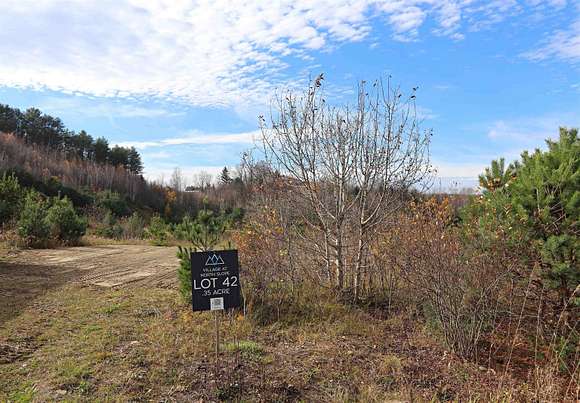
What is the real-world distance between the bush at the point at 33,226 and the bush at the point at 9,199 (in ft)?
2.79

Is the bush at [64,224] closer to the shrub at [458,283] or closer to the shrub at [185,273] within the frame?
the shrub at [185,273]

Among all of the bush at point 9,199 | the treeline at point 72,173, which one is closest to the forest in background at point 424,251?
the bush at point 9,199

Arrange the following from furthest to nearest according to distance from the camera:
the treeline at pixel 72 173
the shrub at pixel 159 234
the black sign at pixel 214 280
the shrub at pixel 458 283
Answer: the treeline at pixel 72 173 → the shrub at pixel 159 234 → the shrub at pixel 458 283 → the black sign at pixel 214 280

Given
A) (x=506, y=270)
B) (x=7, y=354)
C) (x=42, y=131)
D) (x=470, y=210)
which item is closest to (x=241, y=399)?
(x=7, y=354)

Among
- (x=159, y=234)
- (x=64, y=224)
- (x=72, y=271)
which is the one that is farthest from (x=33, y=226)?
(x=159, y=234)

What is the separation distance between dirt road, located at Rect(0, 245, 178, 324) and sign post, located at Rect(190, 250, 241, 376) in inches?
142

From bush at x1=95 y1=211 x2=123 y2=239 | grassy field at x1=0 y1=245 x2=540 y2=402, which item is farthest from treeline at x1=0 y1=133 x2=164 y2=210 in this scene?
grassy field at x1=0 y1=245 x2=540 y2=402

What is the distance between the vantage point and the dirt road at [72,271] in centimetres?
725

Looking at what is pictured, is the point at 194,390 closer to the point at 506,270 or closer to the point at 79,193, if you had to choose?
the point at 506,270

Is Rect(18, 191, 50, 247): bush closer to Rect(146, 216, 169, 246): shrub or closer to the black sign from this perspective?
Rect(146, 216, 169, 246): shrub

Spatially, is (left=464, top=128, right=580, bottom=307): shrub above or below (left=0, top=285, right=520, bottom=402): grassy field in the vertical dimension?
above

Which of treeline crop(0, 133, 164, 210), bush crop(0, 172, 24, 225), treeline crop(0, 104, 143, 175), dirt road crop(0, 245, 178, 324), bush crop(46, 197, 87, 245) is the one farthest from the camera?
treeline crop(0, 104, 143, 175)

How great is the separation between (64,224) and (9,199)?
1911 mm

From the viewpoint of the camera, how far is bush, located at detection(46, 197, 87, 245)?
44.0 feet
